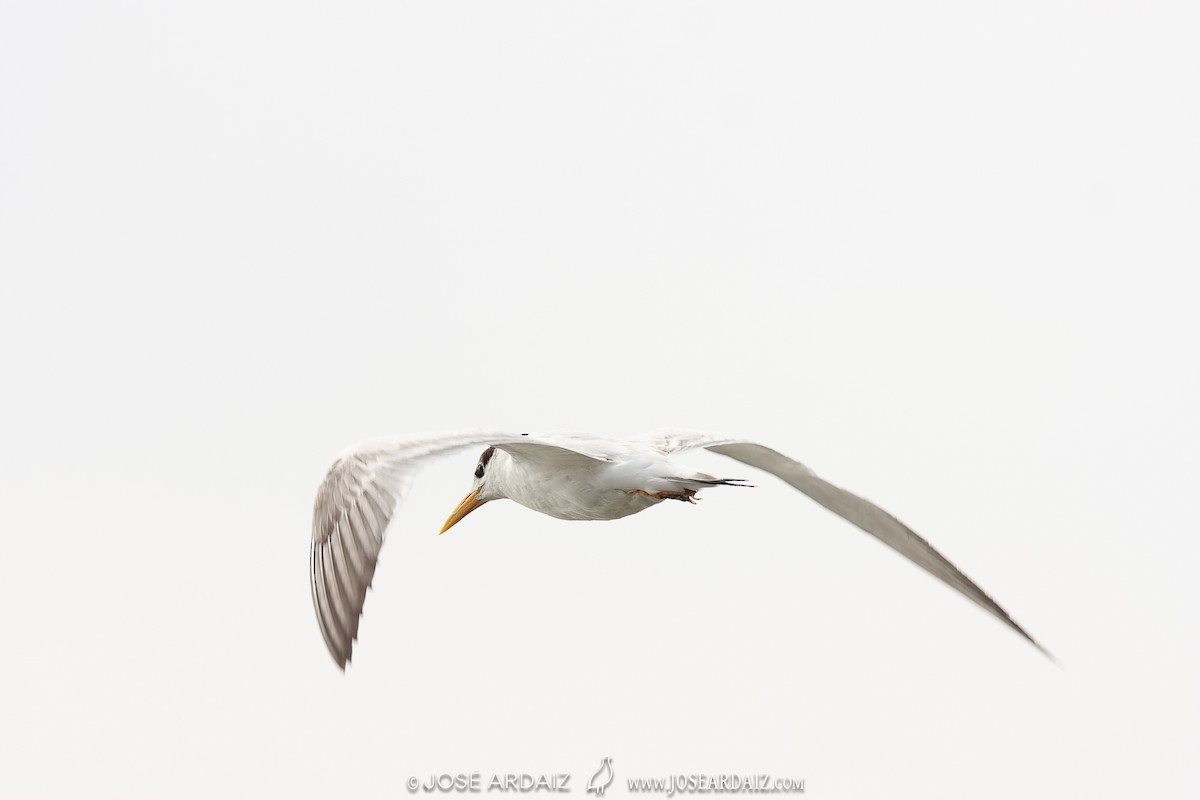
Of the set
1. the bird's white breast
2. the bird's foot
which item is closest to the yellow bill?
the bird's white breast

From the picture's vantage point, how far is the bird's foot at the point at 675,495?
8.02m

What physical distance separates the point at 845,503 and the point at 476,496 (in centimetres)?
277

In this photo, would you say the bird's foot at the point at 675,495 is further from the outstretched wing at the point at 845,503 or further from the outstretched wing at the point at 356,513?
the outstretched wing at the point at 356,513

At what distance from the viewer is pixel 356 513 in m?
6.84

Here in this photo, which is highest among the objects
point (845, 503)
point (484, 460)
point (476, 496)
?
point (484, 460)

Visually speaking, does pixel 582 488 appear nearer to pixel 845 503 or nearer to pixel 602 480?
pixel 602 480

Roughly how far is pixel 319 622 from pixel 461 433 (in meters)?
1.36

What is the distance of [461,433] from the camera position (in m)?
6.80

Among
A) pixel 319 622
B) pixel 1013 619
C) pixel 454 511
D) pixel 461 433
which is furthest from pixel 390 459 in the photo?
pixel 1013 619

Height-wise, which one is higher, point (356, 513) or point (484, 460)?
point (484, 460)

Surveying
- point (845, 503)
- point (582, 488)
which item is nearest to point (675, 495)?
point (582, 488)

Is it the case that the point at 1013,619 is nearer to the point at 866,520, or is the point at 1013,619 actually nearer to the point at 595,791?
the point at 866,520

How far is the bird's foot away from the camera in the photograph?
26.3 feet

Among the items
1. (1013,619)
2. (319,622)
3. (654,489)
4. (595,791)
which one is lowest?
(595,791)
